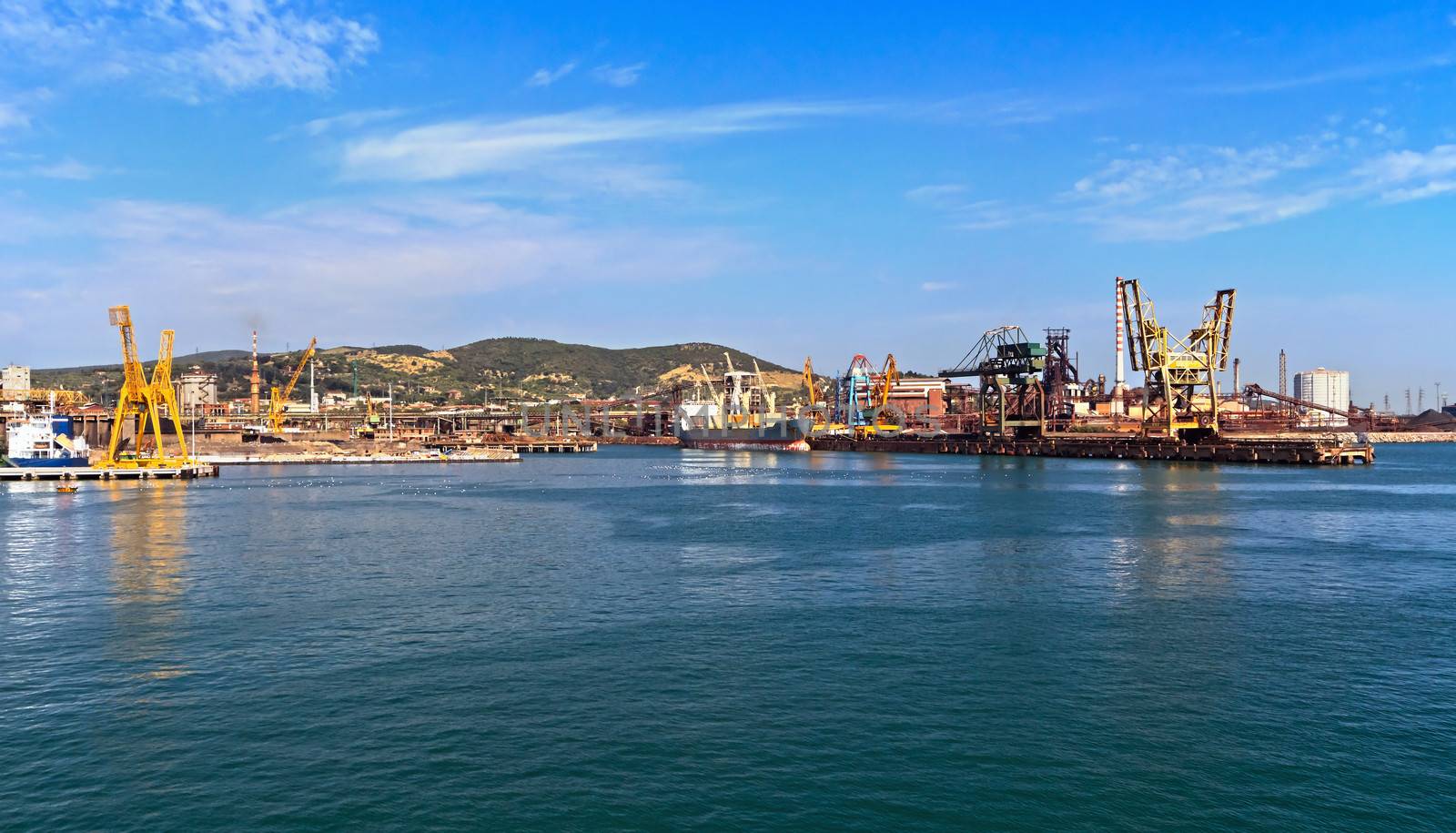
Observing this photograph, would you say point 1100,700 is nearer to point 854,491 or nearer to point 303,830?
point 303,830

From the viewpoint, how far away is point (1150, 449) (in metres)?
122

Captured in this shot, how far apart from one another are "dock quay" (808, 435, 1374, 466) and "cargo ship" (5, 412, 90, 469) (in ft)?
390

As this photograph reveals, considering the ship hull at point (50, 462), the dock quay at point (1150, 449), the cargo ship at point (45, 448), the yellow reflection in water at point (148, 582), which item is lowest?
the yellow reflection in water at point (148, 582)

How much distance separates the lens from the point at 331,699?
822 inches

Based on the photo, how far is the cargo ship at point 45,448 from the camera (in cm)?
9525

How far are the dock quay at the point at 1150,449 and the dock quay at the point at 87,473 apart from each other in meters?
110

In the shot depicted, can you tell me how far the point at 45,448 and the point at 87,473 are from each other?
910 cm

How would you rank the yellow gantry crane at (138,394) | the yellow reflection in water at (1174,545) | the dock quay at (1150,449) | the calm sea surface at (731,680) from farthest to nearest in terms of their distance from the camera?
the dock quay at (1150,449), the yellow gantry crane at (138,394), the yellow reflection in water at (1174,545), the calm sea surface at (731,680)

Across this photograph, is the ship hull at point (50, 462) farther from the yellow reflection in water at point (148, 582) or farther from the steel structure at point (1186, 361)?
the steel structure at point (1186, 361)

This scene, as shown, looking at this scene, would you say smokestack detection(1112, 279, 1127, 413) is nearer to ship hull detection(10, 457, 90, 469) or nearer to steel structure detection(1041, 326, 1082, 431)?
steel structure detection(1041, 326, 1082, 431)

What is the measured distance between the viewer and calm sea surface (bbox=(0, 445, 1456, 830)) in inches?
630

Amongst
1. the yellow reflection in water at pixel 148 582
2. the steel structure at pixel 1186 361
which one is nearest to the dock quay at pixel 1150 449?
the steel structure at pixel 1186 361

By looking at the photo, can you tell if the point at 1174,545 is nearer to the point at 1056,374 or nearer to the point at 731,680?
the point at 731,680

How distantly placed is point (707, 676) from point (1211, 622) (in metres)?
15.7
